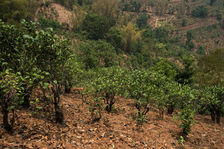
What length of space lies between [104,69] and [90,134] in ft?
13.7

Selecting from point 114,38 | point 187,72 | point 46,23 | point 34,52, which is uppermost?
point 46,23

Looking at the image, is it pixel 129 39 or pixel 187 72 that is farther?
pixel 129 39

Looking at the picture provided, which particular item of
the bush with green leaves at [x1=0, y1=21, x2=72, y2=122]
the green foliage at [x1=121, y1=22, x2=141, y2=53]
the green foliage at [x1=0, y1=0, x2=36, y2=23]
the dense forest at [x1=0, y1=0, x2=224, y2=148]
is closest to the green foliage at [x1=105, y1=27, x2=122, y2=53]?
the dense forest at [x1=0, y1=0, x2=224, y2=148]

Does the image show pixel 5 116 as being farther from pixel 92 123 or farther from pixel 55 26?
pixel 55 26

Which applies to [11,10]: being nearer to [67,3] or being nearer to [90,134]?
[90,134]

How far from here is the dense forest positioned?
410 cm

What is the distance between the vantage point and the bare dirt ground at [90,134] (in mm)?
4203

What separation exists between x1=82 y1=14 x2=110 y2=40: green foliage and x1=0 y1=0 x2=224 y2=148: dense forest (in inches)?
12.1

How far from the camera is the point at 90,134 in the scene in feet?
17.0

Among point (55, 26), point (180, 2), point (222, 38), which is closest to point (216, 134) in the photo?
point (55, 26)

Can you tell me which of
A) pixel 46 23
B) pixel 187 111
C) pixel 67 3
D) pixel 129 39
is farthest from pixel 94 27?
pixel 187 111

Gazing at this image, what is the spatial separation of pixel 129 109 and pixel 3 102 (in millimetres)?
6642

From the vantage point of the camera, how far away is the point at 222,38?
241 ft

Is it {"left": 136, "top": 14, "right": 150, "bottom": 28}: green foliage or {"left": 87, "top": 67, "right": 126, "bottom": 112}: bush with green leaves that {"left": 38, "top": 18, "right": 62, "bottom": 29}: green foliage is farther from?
{"left": 136, "top": 14, "right": 150, "bottom": 28}: green foliage
